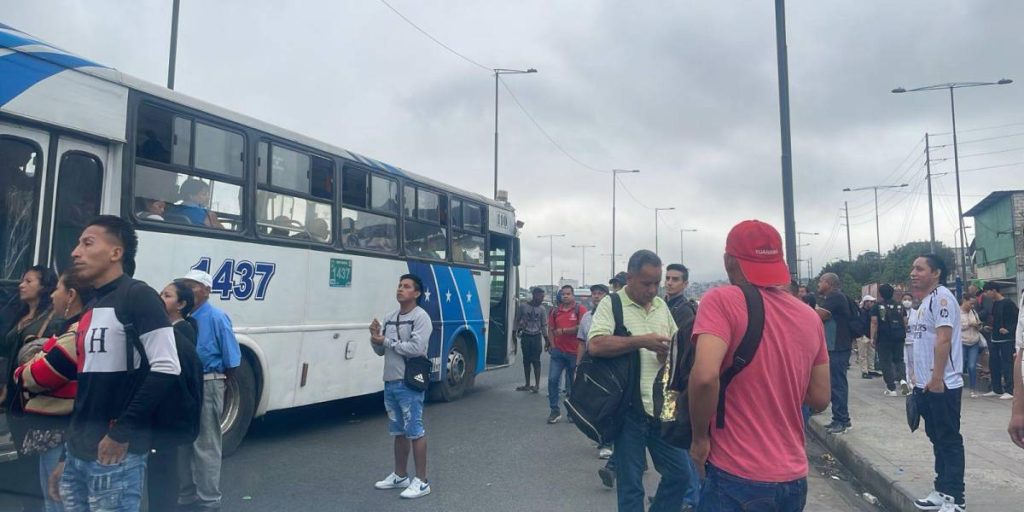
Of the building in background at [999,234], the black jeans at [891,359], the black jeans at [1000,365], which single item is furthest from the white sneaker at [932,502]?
the building in background at [999,234]

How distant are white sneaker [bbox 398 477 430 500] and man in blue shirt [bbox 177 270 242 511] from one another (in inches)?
58.3

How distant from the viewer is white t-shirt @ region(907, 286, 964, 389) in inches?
217

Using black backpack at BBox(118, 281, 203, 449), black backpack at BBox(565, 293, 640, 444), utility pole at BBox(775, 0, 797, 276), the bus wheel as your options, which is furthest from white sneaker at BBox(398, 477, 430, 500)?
utility pole at BBox(775, 0, 797, 276)

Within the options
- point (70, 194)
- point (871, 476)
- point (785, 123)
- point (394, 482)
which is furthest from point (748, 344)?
point (785, 123)

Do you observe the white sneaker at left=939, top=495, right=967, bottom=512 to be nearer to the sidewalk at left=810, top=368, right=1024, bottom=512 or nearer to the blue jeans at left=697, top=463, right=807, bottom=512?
the sidewalk at left=810, top=368, right=1024, bottom=512

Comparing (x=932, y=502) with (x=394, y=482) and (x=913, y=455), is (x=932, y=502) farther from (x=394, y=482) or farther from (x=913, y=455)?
(x=394, y=482)

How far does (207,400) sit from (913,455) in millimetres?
6717

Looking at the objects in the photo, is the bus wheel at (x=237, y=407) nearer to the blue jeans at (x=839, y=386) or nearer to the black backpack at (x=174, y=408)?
the black backpack at (x=174, y=408)

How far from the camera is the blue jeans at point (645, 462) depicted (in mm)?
4348

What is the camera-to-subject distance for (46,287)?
5.09 m

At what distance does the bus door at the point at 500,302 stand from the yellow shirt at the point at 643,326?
9450 millimetres

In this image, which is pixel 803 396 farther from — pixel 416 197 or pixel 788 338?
pixel 416 197

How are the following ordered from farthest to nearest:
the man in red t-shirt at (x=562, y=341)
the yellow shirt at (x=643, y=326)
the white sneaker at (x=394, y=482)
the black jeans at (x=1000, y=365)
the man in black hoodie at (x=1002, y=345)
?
1. the black jeans at (x=1000, y=365)
2. the man in black hoodie at (x=1002, y=345)
3. the man in red t-shirt at (x=562, y=341)
4. the white sneaker at (x=394, y=482)
5. the yellow shirt at (x=643, y=326)

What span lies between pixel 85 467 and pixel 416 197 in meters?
7.98
